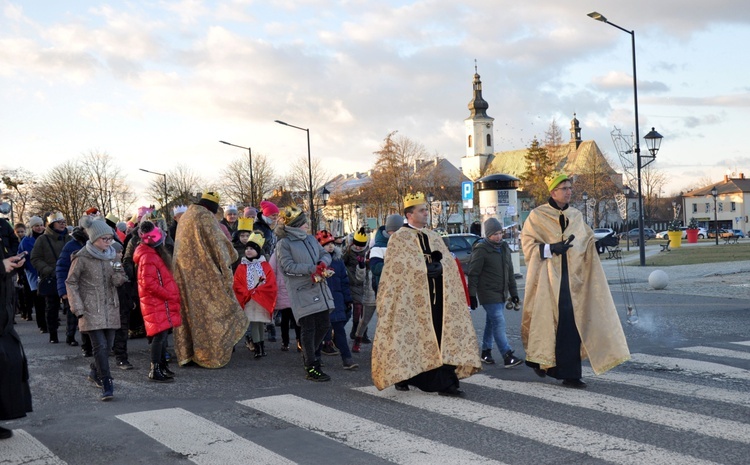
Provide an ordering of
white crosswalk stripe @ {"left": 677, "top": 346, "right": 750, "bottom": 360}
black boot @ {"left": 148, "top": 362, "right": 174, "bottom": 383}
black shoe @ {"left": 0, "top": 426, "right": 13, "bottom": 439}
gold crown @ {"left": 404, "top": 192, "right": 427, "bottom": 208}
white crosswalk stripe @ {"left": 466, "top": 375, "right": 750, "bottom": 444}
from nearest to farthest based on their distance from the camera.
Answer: white crosswalk stripe @ {"left": 466, "top": 375, "right": 750, "bottom": 444} → black shoe @ {"left": 0, "top": 426, "right": 13, "bottom": 439} → gold crown @ {"left": 404, "top": 192, "right": 427, "bottom": 208} → black boot @ {"left": 148, "top": 362, "right": 174, "bottom": 383} → white crosswalk stripe @ {"left": 677, "top": 346, "right": 750, "bottom": 360}

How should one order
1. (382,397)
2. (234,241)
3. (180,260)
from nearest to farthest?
(382,397) < (180,260) < (234,241)

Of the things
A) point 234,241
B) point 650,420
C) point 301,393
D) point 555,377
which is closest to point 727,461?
point 650,420

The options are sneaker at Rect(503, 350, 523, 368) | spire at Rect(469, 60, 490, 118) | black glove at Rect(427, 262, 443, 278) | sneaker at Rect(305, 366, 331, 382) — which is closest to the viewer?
black glove at Rect(427, 262, 443, 278)

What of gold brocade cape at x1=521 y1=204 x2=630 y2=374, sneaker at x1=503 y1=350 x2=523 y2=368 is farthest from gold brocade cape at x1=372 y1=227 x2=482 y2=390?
sneaker at x1=503 y1=350 x2=523 y2=368

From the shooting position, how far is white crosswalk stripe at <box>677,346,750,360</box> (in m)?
8.88

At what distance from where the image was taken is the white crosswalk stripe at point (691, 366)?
7824 millimetres

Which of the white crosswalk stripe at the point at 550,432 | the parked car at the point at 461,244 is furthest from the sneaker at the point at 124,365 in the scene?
the parked car at the point at 461,244

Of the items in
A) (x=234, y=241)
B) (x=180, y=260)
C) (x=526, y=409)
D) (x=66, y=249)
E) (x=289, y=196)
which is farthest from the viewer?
(x=289, y=196)

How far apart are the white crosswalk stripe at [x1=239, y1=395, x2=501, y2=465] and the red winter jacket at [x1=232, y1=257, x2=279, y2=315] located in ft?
9.99

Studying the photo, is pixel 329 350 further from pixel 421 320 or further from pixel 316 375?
pixel 421 320

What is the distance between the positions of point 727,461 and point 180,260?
21.3 feet

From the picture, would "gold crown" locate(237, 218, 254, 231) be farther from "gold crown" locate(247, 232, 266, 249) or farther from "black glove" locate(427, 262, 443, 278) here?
"black glove" locate(427, 262, 443, 278)

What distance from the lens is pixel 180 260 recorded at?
31.0 ft

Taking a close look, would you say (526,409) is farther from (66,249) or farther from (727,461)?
(66,249)
